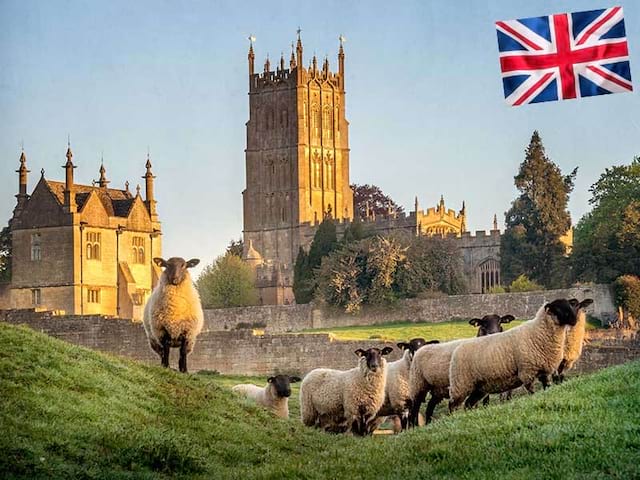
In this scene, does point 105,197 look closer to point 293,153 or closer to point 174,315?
point 174,315

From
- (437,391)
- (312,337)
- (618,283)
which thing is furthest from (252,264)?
(437,391)

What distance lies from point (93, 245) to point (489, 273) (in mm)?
36183

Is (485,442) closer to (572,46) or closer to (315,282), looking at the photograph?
(572,46)

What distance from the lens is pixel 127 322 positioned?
57.5m

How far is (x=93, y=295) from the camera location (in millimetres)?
77125

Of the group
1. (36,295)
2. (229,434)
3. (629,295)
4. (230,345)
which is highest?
(36,295)

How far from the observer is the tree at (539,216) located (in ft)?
264

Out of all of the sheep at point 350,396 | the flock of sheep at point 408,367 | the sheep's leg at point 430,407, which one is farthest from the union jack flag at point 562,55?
the sheep's leg at point 430,407

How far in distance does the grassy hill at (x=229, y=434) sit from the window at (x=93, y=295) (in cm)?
5306

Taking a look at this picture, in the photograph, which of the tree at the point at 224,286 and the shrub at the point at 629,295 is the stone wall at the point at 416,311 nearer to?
the shrub at the point at 629,295

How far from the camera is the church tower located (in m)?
138

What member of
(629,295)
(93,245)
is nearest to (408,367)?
(629,295)

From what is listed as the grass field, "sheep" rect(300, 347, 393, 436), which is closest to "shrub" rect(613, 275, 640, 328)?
the grass field

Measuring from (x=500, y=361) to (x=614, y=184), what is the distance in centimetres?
5488
